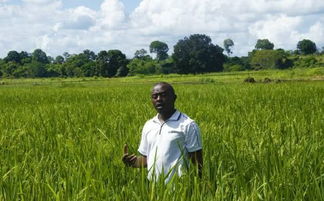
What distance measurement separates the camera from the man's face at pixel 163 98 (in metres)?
2.28

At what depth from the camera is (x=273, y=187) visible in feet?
6.84

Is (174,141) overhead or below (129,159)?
overhead

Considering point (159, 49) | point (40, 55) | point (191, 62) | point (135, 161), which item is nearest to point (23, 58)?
point (40, 55)

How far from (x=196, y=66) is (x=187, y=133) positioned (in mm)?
72412

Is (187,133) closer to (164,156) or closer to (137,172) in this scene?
(164,156)

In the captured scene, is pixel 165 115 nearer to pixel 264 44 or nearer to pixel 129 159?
pixel 129 159

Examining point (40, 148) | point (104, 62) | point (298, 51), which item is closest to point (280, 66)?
point (104, 62)

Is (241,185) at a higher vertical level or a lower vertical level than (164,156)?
lower

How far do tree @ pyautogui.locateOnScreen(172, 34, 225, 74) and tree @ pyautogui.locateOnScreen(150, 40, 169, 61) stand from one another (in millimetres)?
60472

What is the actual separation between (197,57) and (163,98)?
7279 centimetres

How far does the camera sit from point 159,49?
14100 cm

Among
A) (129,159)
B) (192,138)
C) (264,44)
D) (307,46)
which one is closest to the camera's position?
(192,138)

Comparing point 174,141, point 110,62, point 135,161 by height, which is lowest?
point 110,62

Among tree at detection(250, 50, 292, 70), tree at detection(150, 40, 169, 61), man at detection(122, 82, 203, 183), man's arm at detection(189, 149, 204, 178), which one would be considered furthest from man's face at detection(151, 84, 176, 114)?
tree at detection(150, 40, 169, 61)
